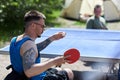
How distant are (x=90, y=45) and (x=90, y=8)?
7929mm

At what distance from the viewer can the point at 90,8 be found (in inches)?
515

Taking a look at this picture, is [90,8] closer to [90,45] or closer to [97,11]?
[97,11]

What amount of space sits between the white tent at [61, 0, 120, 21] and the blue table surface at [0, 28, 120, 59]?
6.67 m

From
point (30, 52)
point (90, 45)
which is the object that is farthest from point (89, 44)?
point (30, 52)

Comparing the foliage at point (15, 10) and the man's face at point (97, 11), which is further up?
the man's face at point (97, 11)

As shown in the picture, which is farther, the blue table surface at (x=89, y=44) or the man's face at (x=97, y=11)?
the man's face at (x=97, y=11)

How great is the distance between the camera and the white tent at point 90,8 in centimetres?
1295

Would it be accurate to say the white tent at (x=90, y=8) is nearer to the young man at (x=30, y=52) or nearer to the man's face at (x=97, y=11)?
the man's face at (x=97, y=11)

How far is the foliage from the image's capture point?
10680 millimetres

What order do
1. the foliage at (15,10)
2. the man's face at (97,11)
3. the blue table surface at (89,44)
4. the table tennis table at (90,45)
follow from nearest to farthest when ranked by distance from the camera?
the table tennis table at (90,45) < the blue table surface at (89,44) < the man's face at (97,11) < the foliage at (15,10)

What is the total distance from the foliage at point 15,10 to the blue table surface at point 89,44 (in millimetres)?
4550

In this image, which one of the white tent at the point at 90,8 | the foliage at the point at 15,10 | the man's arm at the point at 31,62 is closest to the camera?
the man's arm at the point at 31,62

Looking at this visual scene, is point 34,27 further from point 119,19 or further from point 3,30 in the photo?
point 119,19

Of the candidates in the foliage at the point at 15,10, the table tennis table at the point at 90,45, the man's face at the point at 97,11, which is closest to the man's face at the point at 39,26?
the table tennis table at the point at 90,45
